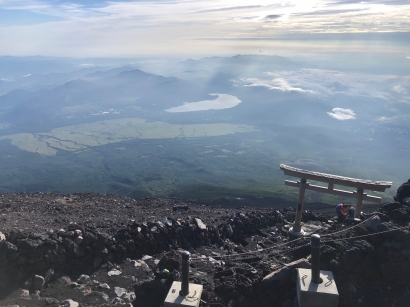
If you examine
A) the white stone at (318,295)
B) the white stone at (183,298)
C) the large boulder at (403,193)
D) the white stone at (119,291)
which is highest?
the large boulder at (403,193)

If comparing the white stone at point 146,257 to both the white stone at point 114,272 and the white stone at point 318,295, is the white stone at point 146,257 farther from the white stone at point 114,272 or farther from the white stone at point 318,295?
the white stone at point 318,295

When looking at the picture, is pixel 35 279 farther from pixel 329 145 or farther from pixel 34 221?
pixel 329 145

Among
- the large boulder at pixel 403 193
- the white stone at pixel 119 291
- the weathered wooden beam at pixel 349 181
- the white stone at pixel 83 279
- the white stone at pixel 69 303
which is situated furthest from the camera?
the weathered wooden beam at pixel 349 181

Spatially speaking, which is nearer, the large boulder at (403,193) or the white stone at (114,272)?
the white stone at (114,272)

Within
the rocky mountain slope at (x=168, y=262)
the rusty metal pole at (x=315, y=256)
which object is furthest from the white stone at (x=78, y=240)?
the rusty metal pole at (x=315, y=256)

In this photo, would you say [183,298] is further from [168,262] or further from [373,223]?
[373,223]

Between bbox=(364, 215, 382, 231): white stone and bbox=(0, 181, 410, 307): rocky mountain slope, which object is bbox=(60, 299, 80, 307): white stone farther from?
bbox=(364, 215, 382, 231): white stone

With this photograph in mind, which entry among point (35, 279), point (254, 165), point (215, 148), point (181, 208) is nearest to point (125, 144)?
point (215, 148)

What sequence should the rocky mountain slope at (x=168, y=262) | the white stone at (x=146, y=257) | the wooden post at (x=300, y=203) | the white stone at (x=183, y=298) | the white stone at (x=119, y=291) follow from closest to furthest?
the white stone at (x=183, y=298) < the rocky mountain slope at (x=168, y=262) < the white stone at (x=119, y=291) < the white stone at (x=146, y=257) < the wooden post at (x=300, y=203)
